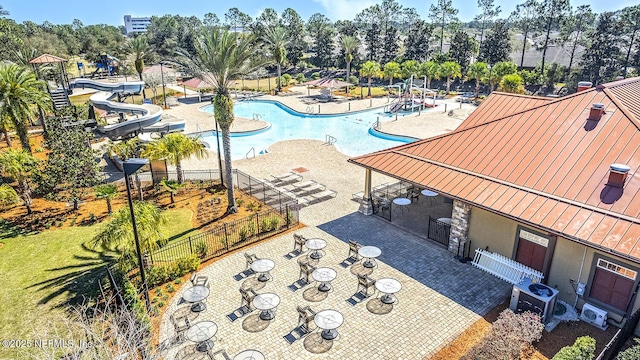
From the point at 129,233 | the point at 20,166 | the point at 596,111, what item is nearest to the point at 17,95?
the point at 20,166

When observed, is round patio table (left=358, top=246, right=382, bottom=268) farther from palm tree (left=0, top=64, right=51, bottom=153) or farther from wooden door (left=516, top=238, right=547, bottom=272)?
palm tree (left=0, top=64, right=51, bottom=153)

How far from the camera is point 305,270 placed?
16172 millimetres

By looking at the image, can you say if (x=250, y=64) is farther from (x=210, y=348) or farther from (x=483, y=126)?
(x=210, y=348)

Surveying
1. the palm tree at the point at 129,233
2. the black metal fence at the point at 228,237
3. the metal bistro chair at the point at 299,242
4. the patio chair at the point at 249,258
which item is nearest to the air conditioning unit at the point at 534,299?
the metal bistro chair at the point at 299,242

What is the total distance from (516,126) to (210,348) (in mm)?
16378

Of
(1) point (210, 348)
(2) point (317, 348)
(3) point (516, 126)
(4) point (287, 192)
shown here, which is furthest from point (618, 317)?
(4) point (287, 192)

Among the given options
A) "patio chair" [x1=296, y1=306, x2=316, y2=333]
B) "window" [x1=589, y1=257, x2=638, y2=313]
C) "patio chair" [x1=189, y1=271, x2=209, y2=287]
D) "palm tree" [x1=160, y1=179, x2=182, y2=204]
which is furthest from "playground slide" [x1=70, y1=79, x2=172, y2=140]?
"window" [x1=589, y1=257, x2=638, y2=313]

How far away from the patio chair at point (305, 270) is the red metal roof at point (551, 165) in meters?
6.03

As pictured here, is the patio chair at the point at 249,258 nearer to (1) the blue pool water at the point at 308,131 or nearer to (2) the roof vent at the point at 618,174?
(2) the roof vent at the point at 618,174

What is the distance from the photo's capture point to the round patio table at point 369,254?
16864 millimetres

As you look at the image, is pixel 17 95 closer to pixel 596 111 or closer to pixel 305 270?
pixel 305 270

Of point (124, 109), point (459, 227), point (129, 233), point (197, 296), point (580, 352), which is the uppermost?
point (124, 109)

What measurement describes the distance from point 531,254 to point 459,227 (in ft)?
10.2

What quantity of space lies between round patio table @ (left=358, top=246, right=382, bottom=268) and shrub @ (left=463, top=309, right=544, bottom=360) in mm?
5498
